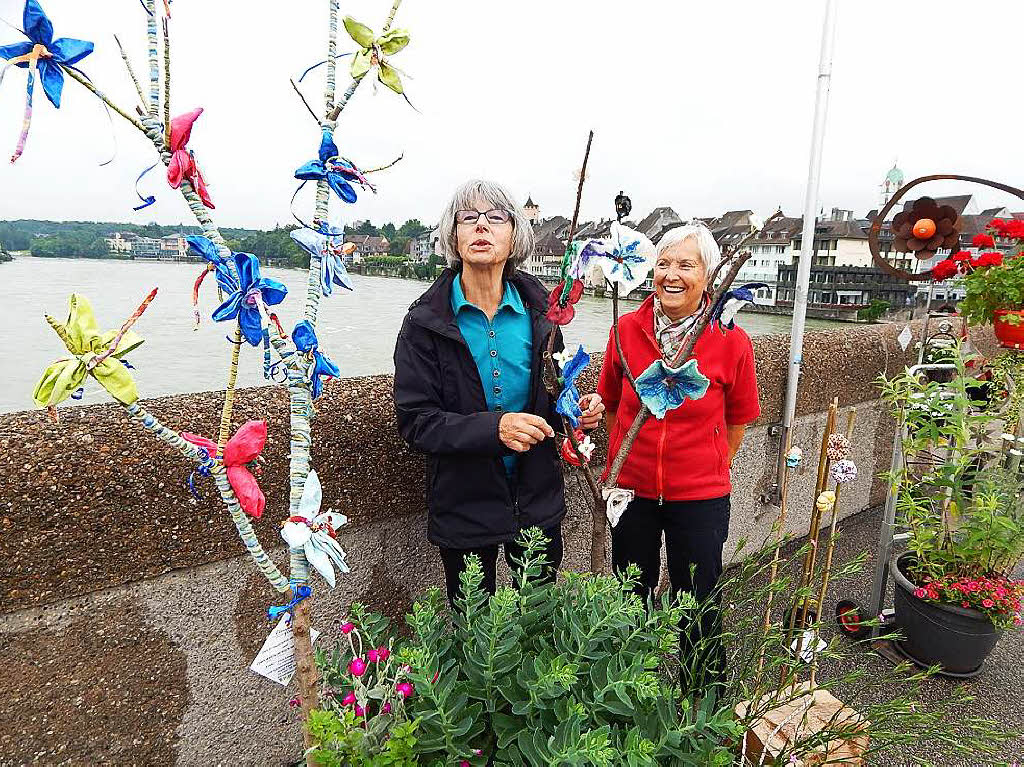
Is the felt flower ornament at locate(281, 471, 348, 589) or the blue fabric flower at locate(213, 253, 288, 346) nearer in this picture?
the blue fabric flower at locate(213, 253, 288, 346)

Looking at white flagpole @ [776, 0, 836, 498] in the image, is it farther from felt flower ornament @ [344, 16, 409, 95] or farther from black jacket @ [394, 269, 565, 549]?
felt flower ornament @ [344, 16, 409, 95]

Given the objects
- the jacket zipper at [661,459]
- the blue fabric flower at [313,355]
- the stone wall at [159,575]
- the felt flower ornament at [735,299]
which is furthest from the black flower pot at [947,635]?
the blue fabric flower at [313,355]

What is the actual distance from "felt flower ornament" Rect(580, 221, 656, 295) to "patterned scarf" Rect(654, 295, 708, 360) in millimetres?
650

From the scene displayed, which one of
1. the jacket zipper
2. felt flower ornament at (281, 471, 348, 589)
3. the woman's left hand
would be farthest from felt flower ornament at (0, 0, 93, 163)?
the jacket zipper

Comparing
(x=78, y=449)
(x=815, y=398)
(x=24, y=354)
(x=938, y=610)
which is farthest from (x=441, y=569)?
(x=24, y=354)

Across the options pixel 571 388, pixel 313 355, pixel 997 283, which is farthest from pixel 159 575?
pixel 997 283

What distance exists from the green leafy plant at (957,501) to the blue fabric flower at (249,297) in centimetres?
284

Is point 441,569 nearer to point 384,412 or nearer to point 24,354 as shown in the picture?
point 384,412

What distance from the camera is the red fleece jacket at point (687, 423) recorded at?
85.1 inches

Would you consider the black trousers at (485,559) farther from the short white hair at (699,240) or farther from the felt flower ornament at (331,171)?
the felt flower ornament at (331,171)

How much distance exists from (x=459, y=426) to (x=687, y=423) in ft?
3.06

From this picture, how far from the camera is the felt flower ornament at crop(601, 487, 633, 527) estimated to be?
5.55ft

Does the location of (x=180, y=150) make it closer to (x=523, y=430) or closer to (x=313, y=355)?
(x=313, y=355)

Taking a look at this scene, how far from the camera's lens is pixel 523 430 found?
1579mm
